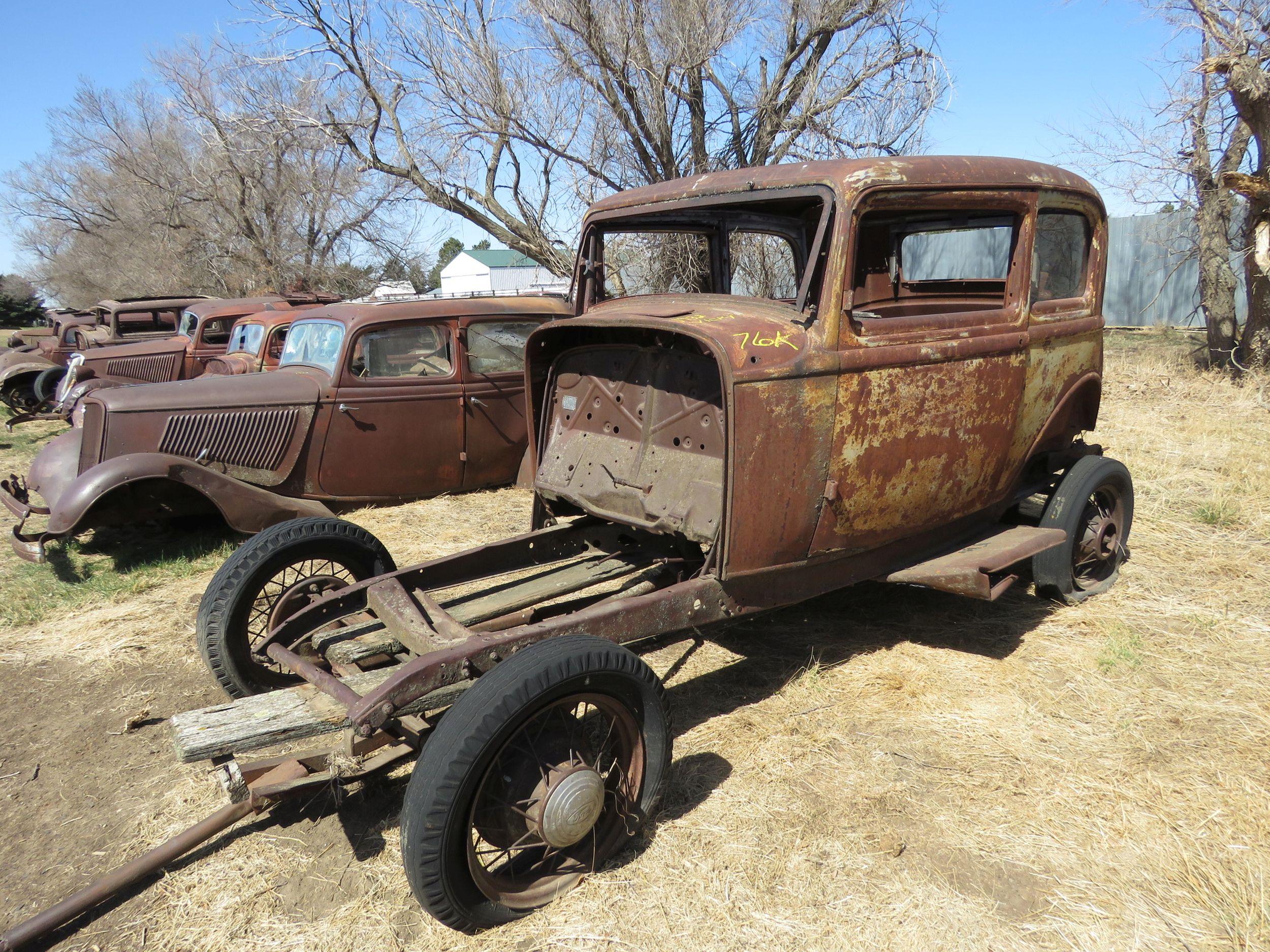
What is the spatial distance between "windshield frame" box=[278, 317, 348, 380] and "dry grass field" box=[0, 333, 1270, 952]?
6.94ft

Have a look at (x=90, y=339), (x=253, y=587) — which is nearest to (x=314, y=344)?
(x=253, y=587)

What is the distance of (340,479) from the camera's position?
20.6ft

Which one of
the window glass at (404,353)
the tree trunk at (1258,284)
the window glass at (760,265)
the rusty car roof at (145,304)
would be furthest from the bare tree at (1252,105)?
the rusty car roof at (145,304)

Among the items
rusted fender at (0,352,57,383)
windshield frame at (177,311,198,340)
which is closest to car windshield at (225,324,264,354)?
windshield frame at (177,311,198,340)

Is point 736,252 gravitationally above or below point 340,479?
above

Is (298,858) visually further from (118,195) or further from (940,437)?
(118,195)

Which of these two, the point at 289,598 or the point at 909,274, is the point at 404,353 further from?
the point at 909,274

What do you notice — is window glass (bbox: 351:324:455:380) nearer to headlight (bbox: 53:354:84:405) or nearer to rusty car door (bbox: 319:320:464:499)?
rusty car door (bbox: 319:320:464:499)

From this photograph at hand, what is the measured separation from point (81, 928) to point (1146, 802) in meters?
3.45

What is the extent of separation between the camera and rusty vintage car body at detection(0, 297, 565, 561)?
17.5ft

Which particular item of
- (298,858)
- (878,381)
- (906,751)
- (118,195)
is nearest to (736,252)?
(878,381)

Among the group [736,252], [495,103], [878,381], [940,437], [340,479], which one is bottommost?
[340,479]

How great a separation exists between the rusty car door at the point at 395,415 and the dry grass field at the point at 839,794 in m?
1.70

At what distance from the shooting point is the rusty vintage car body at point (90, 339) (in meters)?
11.6
